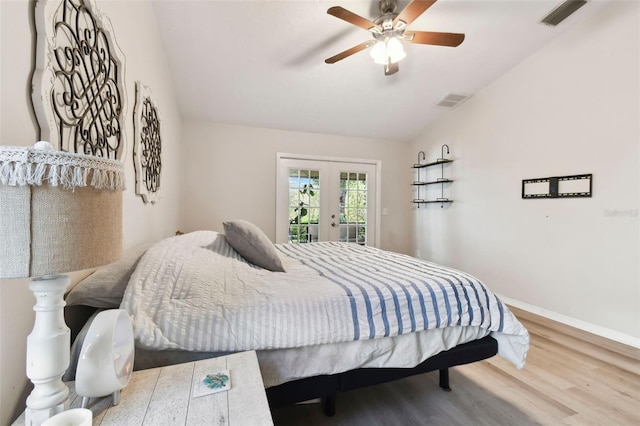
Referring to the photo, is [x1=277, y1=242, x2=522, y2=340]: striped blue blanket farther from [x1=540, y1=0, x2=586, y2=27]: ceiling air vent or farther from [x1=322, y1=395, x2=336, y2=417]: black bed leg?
[x1=540, y1=0, x2=586, y2=27]: ceiling air vent

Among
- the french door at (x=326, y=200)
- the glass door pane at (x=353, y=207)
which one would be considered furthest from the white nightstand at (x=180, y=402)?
the glass door pane at (x=353, y=207)

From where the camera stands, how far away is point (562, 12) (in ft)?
8.24

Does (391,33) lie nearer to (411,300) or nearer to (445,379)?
(411,300)

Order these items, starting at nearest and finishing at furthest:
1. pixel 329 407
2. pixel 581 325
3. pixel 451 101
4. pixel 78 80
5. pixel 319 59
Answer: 1. pixel 78 80
2. pixel 329 407
3. pixel 581 325
4. pixel 319 59
5. pixel 451 101

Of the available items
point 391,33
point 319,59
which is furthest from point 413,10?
point 319,59

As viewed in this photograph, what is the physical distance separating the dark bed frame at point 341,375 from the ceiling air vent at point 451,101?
3170 millimetres

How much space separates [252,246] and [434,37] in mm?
2009

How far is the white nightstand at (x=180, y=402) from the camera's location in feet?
2.22

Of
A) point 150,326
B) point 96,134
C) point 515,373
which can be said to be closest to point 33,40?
point 96,134

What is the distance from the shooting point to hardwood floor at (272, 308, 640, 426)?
1476mm

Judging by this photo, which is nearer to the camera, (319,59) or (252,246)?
(252,246)

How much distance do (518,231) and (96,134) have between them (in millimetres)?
3836

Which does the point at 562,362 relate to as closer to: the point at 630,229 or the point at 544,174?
the point at 630,229

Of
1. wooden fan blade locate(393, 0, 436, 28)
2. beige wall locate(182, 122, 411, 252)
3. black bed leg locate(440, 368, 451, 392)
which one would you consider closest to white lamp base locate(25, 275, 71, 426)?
black bed leg locate(440, 368, 451, 392)
